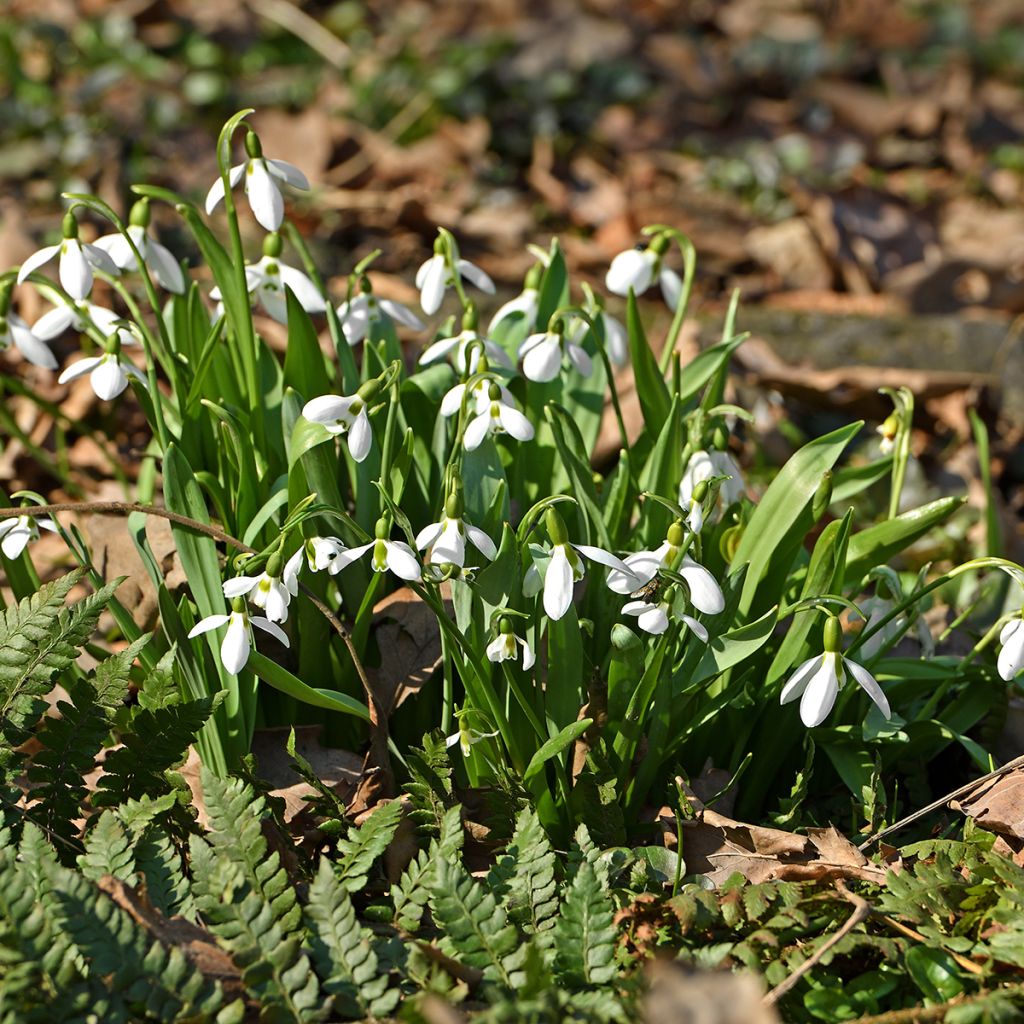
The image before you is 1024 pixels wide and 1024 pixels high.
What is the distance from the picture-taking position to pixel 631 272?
6.51 ft

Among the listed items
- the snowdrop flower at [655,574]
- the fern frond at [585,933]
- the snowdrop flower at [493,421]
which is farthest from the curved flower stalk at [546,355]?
the fern frond at [585,933]

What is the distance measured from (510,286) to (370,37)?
2.30 metres

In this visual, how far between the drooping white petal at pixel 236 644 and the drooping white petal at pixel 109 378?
46 cm

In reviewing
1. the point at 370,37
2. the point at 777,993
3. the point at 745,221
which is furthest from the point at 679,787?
the point at 370,37

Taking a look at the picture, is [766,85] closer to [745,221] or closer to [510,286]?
[745,221]

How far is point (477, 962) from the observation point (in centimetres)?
144

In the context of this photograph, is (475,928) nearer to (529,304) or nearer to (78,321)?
(529,304)

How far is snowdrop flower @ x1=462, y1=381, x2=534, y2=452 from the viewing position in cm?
162

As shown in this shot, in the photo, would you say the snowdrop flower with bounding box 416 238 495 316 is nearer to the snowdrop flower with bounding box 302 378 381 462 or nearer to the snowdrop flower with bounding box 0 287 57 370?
the snowdrop flower with bounding box 302 378 381 462

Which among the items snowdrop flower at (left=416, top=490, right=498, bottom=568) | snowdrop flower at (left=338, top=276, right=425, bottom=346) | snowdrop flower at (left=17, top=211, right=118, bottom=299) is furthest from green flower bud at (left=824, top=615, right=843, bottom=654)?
snowdrop flower at (left=17, top=211, right=118, bottom=299)

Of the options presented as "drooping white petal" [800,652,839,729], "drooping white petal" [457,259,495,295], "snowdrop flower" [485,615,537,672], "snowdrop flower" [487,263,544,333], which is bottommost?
"drooping white petal" [800,652,839,729]

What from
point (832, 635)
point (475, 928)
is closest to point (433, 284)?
point (832, 635)

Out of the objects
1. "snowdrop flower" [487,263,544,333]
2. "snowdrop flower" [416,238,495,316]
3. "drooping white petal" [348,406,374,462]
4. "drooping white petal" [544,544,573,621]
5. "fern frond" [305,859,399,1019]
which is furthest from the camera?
"snowdrop flower" [487,263,544,333]

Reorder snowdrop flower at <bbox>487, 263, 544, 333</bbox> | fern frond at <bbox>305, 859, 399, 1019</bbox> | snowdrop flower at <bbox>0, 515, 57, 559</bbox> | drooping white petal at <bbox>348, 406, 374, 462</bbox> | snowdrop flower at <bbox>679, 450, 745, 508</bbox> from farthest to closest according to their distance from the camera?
snowdrop flower at <bbox>487, 263, 544, 333</bbox> < snowdrop flower at <bbox>679, 450, 745, 508</bbox> < snowdrop flower at <bbox>0, 515, 57, 559</bbox> < drooping white petal at <bbox>348, 406, 374, 462</bbox> < fern frond at <bbox>305, 859, 399, 1019</bbox>
